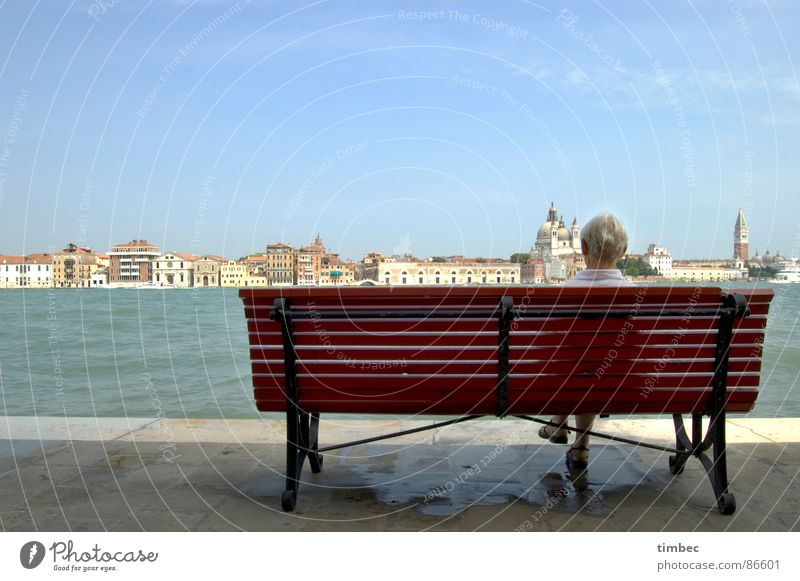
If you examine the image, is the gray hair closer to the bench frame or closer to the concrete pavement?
the bench frame

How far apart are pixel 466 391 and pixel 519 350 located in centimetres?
25

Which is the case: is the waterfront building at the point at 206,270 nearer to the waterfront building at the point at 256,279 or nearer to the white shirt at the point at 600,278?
the waterfront building at the point at 256,279

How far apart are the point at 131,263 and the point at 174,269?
199 inches

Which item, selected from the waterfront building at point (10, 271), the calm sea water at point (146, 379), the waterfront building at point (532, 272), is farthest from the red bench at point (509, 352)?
the waterfront building at point (10, 271)

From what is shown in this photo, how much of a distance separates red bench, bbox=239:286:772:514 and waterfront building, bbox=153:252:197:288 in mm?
78573

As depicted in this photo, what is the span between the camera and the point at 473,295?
2.47 m

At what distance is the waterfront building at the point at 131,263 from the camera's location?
263 ft

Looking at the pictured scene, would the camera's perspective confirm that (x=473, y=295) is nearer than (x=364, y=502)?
Yes

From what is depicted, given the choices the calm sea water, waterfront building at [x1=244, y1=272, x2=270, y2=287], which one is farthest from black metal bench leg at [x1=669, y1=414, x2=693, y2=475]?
waterfront building at [x1=244, y1=272, x2=270, y2=287]

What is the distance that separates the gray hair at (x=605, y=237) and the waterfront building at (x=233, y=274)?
243 ft

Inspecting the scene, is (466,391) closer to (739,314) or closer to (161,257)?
(739,314)
